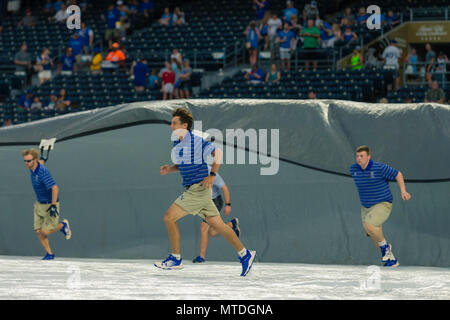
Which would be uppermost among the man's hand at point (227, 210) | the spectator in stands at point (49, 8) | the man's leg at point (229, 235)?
the spectator in stands at point (49, 8)

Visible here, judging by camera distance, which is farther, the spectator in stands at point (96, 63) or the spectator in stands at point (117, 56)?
the spectator in stands at point (96, 63)

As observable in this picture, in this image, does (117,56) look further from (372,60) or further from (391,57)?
(391,57)

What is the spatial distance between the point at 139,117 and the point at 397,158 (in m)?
3.10

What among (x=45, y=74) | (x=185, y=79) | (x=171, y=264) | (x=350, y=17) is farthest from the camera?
(x=45, y=74)

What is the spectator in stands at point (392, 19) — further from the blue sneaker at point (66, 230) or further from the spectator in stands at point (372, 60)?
the blue sneaker at point (66, 230)

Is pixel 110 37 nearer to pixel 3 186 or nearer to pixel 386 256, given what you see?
pixel 3 186

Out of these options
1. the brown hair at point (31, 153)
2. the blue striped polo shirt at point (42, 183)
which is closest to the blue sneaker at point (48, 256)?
the blue striped polo shirt at point (42, 183)

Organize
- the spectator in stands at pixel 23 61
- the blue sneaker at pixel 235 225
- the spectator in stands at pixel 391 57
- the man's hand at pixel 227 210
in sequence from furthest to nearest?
the spectator in stands at pixel 23 61 < the spectator in stands at pixel 391 57 < the blue sneaker at pixel 235 225 < the man's hand at pixel 227 210

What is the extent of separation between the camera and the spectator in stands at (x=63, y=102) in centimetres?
2038

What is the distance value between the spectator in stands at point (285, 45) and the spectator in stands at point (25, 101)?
6.27 metres

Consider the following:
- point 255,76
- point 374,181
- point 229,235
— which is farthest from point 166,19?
point 229,235

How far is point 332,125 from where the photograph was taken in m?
10.3

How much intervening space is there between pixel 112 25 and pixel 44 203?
15.3 metres
